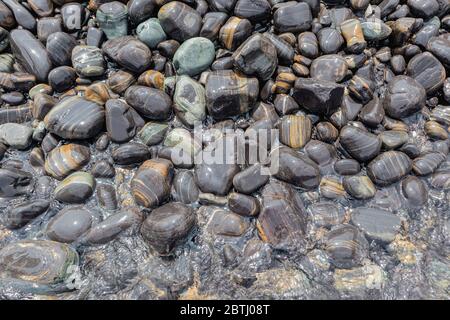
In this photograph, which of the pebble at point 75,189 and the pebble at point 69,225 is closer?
the pebble at point 69,225

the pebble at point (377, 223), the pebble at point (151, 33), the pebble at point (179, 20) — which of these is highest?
the pebble at point (179, 20)

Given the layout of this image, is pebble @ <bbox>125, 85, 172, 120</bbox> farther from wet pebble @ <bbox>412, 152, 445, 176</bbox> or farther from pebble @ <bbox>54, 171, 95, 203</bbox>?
wet pebble @ <bbox>412, 152, 445, 176</bbox>

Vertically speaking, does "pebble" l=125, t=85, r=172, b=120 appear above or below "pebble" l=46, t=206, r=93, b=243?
above

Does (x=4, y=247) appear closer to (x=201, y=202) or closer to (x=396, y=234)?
(x=201, y=202)

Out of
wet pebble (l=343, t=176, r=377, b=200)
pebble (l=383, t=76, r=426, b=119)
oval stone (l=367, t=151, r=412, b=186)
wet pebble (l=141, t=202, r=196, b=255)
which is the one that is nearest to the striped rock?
wet pebble (l=141, t=202, r=196, b=255)

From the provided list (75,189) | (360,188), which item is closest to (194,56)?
(75,189)

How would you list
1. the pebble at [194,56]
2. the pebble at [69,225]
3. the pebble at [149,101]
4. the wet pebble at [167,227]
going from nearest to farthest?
the wet pebble at [167,227], the pebble at [69,225], the pebble at [149,101], the pebble at [194,56]

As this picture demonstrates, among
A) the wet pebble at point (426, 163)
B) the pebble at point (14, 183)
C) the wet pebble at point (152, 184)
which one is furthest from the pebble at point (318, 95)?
the pebble at point (14, 183)

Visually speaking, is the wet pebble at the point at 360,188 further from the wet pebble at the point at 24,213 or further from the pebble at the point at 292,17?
the wet pebble at the point at 24,213

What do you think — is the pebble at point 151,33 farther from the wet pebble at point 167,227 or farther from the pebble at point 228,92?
the wet pebble at point 167,227

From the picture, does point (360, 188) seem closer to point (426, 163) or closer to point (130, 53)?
point (426, 163)

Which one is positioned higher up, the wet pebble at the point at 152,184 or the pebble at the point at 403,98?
the pebble at the point at 403,98

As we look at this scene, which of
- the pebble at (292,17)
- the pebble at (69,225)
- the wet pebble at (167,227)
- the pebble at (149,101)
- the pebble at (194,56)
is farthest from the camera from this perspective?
the pebble at (292,17)

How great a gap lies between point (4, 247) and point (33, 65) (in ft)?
6.18
